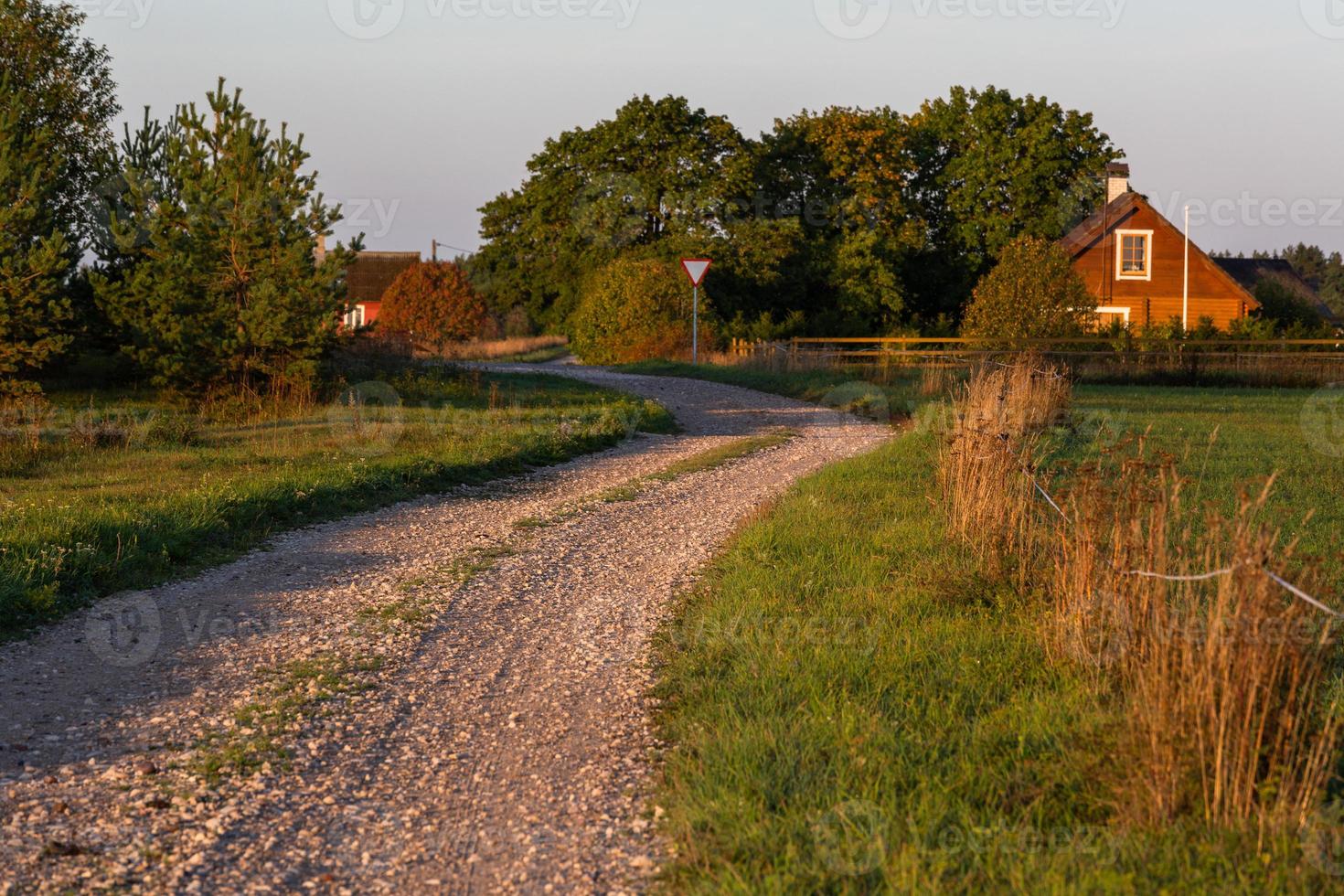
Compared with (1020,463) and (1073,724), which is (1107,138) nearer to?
(1020,463)

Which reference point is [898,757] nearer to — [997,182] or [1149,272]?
[1149,272]

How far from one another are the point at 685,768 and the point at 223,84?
18.3 meters

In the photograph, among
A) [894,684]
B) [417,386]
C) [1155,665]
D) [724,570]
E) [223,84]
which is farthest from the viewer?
[417,386]

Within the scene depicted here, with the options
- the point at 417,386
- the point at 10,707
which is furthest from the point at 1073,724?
the point at 417,386

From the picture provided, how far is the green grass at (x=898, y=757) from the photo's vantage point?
13.0 ft

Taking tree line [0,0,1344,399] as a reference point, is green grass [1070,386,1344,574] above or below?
below

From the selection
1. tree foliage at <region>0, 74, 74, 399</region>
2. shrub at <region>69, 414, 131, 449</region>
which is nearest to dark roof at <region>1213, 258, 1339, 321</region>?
tree foliage at <region>0, 74, 74, 399</region>

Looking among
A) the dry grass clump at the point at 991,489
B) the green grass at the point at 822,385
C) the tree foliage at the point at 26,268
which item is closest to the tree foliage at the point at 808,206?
the green grass at the point at 822,385

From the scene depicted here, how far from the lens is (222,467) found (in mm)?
14438

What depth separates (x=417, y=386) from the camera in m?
24.4

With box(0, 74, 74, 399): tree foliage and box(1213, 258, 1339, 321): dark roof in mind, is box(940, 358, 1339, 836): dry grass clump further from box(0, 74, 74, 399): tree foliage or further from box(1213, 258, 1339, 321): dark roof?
box(1213, 258, 1339, 321): dark roof

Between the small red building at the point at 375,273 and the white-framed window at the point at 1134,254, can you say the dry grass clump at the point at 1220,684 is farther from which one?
the small red building at the point at 375,273

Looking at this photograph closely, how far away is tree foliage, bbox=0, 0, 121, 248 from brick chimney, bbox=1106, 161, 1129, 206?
40138 mm

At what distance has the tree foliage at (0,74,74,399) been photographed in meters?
18.2
